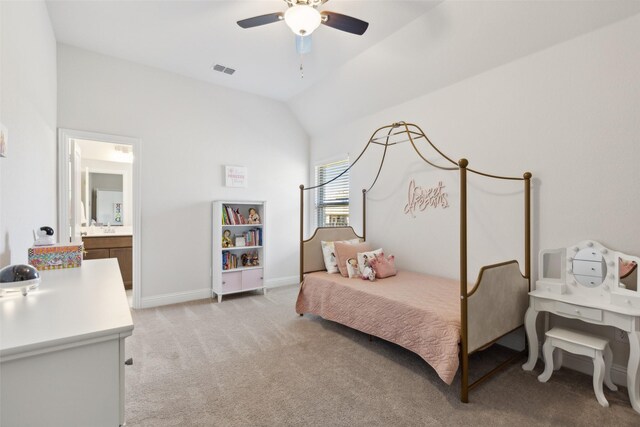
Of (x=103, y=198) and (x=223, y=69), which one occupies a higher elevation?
(x=223, y=69)

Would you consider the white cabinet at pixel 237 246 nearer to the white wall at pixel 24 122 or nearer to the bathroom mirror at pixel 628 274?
the white wall at pixel 24 122

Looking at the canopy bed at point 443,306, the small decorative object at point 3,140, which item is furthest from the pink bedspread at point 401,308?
the small decorative object at point 3,140

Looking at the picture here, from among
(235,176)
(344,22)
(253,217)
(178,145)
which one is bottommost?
(253,217)

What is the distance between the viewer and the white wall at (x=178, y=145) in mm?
3555

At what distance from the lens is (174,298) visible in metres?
4.05

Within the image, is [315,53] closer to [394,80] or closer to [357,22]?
[394,80]

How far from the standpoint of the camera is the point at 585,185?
2.38 meters

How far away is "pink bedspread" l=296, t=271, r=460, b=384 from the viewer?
7.00ft

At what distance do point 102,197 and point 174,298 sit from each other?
2488 mm

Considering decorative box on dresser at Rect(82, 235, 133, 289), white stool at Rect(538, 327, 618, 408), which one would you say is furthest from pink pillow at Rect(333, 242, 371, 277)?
decorative box on dresser at Rect(82, 235, 133, 289)

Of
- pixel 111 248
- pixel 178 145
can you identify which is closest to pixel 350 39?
pixel 178 145

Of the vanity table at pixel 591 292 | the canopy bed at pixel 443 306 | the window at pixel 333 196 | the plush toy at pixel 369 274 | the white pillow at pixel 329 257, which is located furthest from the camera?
the window at pixel 333 196

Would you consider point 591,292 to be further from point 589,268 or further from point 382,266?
point 382,266

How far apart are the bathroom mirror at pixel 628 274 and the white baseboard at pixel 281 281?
3962mm
